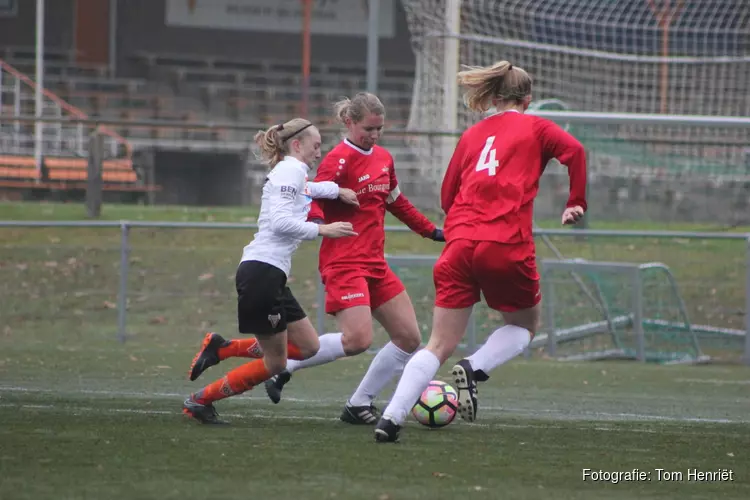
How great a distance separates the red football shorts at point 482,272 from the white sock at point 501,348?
1.13ft

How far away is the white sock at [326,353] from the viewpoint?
6875 mm

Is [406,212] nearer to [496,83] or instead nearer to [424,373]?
[496,83]

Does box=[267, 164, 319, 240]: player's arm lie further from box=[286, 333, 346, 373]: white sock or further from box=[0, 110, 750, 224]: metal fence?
box=[0, 110, 750, 224]: metal fence

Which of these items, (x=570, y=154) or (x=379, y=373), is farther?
(x=379, y=373)

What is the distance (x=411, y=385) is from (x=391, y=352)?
1067 millimetres

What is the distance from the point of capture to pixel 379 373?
6867 millimetres

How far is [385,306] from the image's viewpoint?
6.92 metres

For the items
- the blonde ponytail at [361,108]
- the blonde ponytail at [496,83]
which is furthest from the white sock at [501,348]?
the blonde ponytail at [361,108]

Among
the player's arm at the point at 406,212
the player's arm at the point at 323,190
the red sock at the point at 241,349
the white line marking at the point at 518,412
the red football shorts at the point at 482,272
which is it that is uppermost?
the player's arm at the point at 323,190

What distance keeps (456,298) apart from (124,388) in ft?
10.6

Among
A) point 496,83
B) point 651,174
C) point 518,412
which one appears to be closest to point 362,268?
point 496,83

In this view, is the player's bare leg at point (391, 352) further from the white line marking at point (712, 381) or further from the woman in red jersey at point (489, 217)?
the white line marking at point (712, 381)

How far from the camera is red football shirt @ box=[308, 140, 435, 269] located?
673 centimetres

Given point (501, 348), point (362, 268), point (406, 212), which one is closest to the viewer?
point (501, 348)
